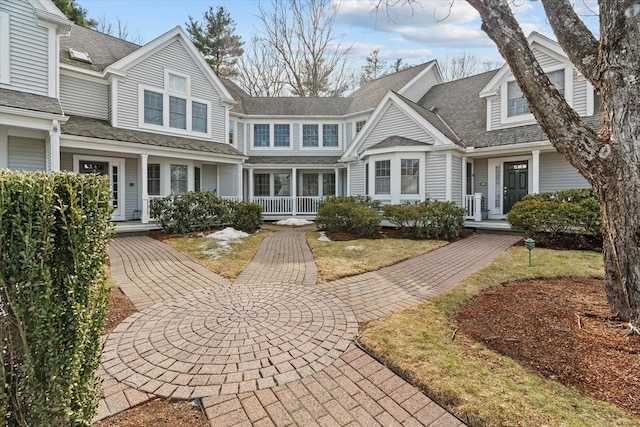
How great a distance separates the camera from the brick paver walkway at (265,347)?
266cm

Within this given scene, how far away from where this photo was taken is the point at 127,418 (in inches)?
100

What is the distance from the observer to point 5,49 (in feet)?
32.4

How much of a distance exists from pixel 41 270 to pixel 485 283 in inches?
251

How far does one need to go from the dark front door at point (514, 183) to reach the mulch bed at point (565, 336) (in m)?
9.38

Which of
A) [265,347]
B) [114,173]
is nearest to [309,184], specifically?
[114,173]

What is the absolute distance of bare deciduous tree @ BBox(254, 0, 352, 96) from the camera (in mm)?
27469

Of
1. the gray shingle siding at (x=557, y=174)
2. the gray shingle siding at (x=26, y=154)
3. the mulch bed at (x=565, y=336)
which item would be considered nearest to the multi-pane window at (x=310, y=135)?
the gray shingle siding at (x=557, y=174)

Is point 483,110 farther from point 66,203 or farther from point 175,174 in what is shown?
point 66,203

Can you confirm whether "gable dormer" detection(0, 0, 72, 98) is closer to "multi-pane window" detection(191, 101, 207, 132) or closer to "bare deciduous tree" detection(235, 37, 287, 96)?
"multi-pane window" detection(191, 101, 207, 132)

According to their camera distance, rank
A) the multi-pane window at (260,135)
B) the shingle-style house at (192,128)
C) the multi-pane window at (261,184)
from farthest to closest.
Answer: the multi-pane window at (261,184) < the multi-pane window at (260,135) < the shingle-style house at (192,128)

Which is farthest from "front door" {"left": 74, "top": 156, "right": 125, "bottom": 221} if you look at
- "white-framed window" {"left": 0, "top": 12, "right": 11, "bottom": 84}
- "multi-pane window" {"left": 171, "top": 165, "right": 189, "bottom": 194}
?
"white-framed window" {"left": 0, "top": 12, "right": 11, "bottom": 84}

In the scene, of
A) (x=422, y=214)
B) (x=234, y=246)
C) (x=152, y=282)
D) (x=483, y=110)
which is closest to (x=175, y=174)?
(x=234, y=246)

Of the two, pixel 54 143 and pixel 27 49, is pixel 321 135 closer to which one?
pixel 54 143

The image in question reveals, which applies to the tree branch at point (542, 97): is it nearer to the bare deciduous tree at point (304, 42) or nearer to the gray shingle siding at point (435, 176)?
the gray shingle siding at point (435, 176)
